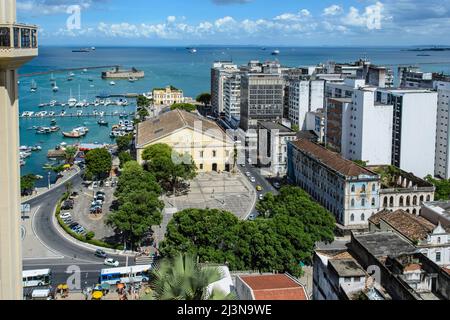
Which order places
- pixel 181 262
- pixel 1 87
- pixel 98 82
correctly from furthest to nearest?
pixel 98 82, pixel 1 87, pixel 181 262

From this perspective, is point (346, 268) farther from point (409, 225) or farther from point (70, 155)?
point (70, 155)

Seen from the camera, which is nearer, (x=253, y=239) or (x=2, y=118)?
(x=2, y=118)

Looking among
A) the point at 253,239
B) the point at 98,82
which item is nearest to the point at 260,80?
the point at 253,239

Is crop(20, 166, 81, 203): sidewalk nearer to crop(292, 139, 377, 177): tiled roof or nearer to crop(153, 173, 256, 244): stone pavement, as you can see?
crop(153, 173, 256, 244): stone pavement

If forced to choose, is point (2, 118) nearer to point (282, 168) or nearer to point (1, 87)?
point (1, 87)

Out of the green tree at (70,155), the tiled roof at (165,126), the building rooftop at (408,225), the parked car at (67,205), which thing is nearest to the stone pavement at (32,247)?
the parked car at (67,205)

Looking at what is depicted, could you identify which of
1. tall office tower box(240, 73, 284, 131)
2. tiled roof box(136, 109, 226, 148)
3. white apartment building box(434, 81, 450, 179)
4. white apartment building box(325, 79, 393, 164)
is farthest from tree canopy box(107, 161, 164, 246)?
tall office tower box(240, 73, 284, 131)

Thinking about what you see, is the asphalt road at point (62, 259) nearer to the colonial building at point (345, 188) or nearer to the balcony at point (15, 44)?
the colonial building at point (345, 188)
